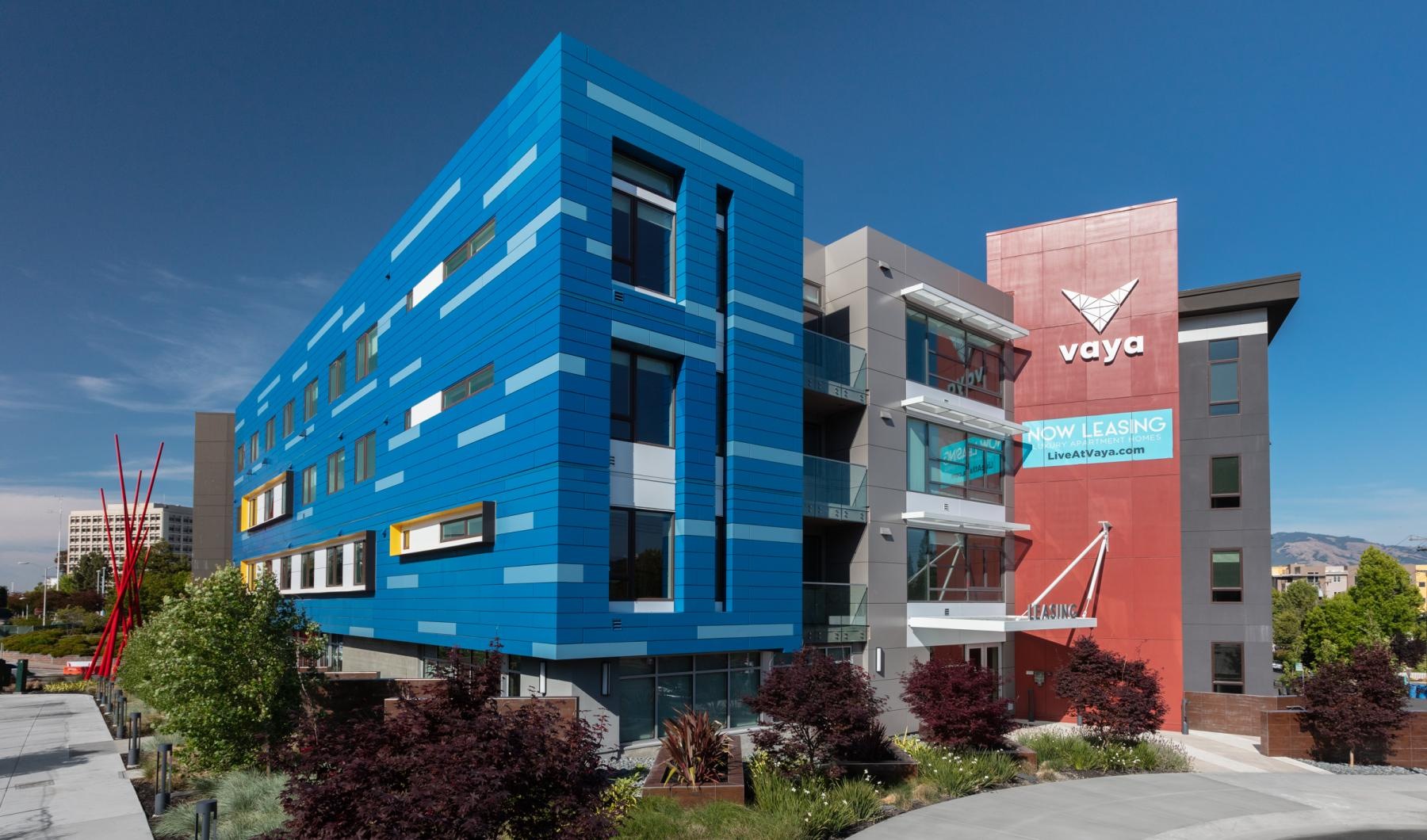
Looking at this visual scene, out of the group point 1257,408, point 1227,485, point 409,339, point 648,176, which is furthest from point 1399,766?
point 409,339

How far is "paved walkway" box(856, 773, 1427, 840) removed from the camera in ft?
46.4

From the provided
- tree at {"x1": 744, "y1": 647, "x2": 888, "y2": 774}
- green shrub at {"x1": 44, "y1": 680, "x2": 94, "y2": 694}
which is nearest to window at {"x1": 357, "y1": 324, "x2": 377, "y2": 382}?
green shrub at {"x1": 44, "y1": 680, "x2": 94, "y2": 694}

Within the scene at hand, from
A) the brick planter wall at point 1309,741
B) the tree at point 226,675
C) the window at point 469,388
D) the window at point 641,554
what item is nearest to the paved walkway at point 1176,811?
the brick planter wall at point 1309,741

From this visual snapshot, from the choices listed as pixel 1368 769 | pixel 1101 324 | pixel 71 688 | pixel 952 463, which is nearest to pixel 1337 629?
pixel 1101 324

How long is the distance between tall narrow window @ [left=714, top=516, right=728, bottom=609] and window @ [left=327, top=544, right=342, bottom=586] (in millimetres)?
15497

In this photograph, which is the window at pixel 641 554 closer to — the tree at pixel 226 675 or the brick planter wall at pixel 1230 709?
the tree at pixel 226 675

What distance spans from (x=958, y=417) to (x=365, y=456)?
18.0m

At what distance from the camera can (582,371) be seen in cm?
1770

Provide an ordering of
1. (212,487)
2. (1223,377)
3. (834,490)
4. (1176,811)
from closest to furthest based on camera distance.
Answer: (1176,811)
(834,490)
(1223,377)
(212,487)

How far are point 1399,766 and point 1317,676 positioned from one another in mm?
2648

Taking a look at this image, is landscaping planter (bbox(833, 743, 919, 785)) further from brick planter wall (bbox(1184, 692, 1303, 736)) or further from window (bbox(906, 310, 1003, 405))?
brick planter wall (bbox(1184, 692, 1303, 736))

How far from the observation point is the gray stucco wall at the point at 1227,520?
86.0ft

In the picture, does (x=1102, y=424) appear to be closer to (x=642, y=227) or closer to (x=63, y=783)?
(x=642, y=227)

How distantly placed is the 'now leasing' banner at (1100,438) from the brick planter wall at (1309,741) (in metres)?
7.88
